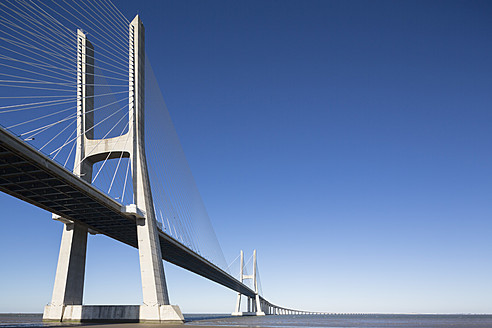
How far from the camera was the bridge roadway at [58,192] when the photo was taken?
20891 millimetres

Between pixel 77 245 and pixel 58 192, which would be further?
pixel 77 245

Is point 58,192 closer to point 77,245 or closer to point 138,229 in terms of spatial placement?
point 138,229

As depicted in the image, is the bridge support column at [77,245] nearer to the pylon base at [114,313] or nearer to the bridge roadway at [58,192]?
the pylon base at [114,313]

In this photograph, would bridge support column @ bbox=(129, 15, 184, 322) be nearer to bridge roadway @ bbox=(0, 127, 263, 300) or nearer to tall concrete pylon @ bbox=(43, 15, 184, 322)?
tall concrete pylon @ bbox=(43, 15, 184, 322)

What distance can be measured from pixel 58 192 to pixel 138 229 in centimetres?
612

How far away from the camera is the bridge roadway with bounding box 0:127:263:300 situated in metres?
20.9

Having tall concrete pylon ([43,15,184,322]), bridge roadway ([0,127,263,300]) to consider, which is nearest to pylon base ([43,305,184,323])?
tall concrete pylon ([43,15,184,322])

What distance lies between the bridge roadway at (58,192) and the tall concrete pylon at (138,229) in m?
1.42

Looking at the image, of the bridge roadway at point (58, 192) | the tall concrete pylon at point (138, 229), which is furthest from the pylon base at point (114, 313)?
the bridge roadway at point (58, 192)

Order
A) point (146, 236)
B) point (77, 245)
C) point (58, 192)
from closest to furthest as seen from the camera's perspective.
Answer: point (58, 192) < point (146, 236) < point (77, 245)

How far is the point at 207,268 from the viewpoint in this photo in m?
53.4

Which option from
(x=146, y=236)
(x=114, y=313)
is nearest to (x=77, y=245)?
(x=114, y=313)

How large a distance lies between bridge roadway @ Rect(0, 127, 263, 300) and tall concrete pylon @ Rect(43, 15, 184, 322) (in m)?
1.42

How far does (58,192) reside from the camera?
26.3 m
